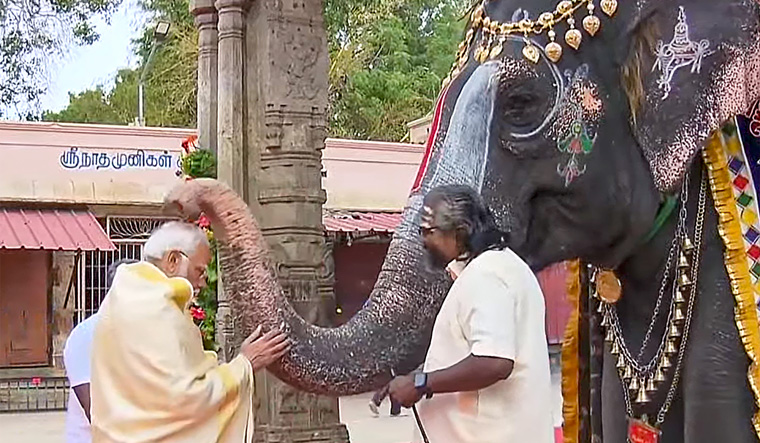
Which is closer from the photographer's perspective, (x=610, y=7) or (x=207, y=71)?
(x=610, y=7)

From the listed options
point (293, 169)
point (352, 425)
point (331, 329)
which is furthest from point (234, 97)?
point (352, 425)

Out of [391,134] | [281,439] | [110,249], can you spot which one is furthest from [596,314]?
[391,134]

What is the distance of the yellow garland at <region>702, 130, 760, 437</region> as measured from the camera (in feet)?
8.73

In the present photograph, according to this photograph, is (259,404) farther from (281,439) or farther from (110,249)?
(110,249)

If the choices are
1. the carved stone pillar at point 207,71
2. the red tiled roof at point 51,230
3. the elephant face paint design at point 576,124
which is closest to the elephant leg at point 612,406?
the elephant face paint design at point 576,124

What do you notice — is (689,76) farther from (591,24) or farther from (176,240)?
(176,240)

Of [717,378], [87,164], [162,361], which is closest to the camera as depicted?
[717,378]

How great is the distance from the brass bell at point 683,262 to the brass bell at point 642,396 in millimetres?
307

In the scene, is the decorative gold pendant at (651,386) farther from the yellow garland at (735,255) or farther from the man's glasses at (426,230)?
the man's glasses at (426,230)

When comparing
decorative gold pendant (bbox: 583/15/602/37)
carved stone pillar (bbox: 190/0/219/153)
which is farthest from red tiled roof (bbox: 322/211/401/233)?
decorative gold pendant (bbox: 583/15/602/37)

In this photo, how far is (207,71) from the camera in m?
6.87

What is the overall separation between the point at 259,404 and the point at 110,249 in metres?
9.96

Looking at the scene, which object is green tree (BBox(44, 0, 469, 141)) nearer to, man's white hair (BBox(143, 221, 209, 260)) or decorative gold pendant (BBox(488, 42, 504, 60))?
man's white hair (BBox(143, 221, 209, 260))

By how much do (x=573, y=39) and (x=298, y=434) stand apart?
383cm
